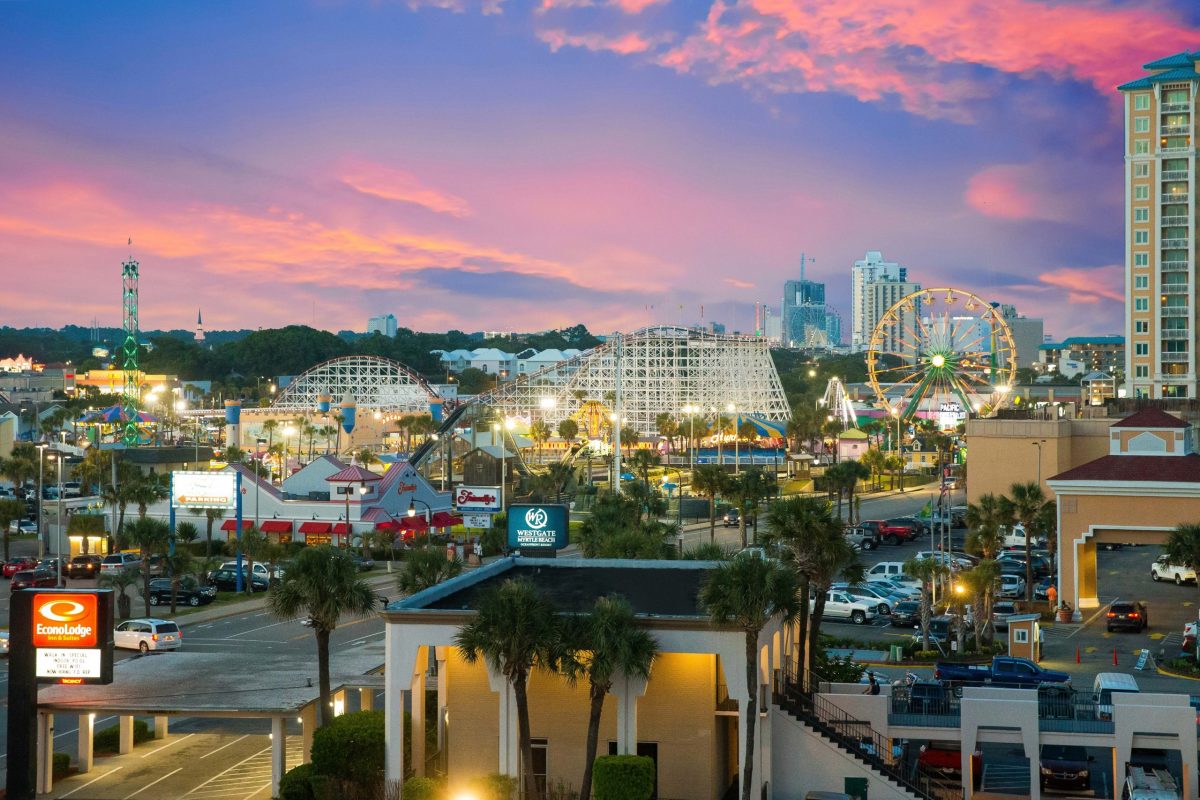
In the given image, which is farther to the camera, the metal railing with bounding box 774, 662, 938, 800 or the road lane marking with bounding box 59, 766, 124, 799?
the road lane marking with bounding box 59, 766, 124, 799

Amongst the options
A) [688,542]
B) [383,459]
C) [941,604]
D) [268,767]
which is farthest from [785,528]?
[383,459]

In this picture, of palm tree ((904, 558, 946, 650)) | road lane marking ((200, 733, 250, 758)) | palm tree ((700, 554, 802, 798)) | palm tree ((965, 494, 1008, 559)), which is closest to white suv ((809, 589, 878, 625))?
palm tree ((904, 558, 946, 650))

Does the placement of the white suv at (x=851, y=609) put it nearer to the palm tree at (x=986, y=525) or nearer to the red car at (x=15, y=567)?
the palm tree at (x=986, y=525)

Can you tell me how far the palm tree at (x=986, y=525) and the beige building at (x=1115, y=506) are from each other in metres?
2.21

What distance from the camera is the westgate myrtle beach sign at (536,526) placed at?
40156 mm

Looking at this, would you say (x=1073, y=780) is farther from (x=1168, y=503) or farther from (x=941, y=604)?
(x=1168, y=503)

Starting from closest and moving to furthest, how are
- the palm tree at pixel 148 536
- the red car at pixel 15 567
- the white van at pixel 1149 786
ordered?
the white van at pixel 1149 786 → the palm tree at pixel 148 536 → the red car at pixel 15 567

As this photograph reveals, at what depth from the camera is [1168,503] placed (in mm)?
49188

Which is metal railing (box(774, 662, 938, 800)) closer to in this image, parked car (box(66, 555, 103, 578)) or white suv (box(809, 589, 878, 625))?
white suv (box(809, 589, 878, 625))

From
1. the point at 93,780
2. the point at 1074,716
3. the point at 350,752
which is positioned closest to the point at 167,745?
the point at 93,780

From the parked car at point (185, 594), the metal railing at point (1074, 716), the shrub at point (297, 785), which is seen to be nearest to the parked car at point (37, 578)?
the parked car at point (185, 594)

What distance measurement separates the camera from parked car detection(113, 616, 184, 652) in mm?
42906

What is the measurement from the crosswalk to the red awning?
138 ft

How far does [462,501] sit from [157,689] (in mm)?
41746
